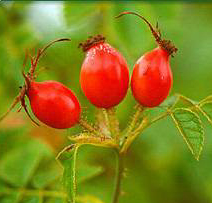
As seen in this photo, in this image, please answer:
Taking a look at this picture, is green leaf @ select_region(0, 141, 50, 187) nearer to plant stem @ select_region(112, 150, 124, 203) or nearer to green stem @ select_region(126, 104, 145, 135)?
plant stem @ select_region(112, 150, 124, 203)

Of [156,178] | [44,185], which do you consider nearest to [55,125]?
[44,185]

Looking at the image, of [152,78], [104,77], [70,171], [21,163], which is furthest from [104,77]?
[21,163]

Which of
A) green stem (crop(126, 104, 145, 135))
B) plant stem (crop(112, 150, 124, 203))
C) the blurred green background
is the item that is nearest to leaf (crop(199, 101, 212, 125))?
green stem (crop(126, 104, 145, 135))

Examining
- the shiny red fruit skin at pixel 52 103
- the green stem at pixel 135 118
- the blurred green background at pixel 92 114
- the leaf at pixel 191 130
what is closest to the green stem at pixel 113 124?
the green stem at pixel 135 118

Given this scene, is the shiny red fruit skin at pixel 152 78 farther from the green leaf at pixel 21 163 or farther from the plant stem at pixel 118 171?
the green leaf at pixel 21 163

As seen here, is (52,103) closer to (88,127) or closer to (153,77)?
(88,127)
